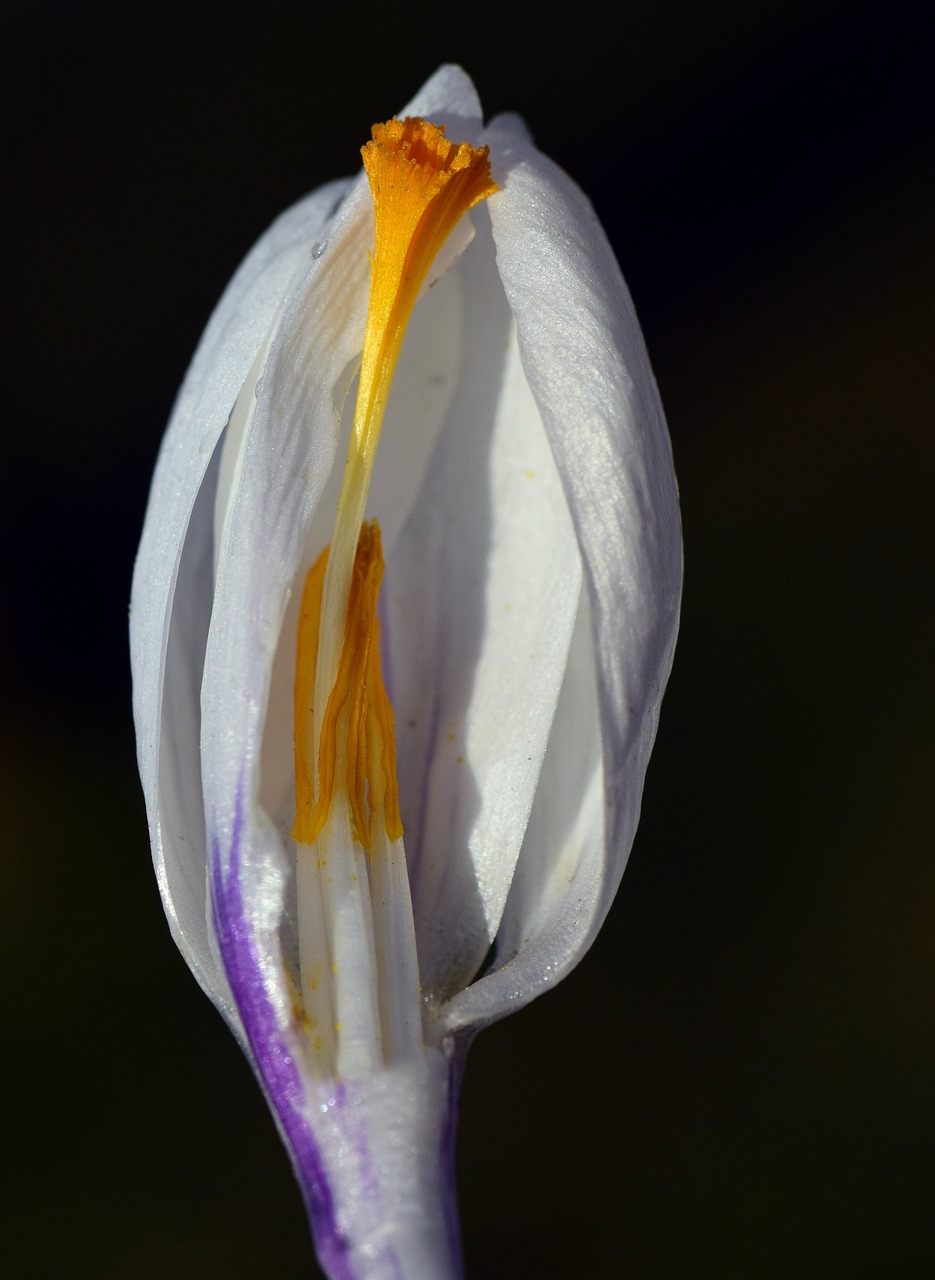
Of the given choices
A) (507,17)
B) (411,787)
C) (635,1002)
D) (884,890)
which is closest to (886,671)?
(884,890)

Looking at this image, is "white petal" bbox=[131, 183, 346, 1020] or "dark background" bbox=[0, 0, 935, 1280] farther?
"dark background" bbox=[0, 0, 935, 1280]

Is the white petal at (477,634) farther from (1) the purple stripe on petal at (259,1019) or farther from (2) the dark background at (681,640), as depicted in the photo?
(2) the dark background at (681,640)

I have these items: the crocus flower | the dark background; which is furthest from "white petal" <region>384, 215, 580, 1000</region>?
the dark background

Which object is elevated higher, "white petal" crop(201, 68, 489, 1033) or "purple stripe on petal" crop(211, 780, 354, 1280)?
"white petal" crop(201, 68, 489, 1033)

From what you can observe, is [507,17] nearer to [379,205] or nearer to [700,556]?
[700,556]

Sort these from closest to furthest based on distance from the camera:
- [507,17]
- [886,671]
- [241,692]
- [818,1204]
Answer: [241,692] < [818,1204] < [886,671] < [507,17]

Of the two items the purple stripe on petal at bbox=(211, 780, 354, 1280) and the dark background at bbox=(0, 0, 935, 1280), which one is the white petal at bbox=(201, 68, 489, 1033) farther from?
the dark background at bbox=(0, 0, 935, 1280)

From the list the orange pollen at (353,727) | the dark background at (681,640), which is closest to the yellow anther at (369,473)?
the orange pollen at (353,727)

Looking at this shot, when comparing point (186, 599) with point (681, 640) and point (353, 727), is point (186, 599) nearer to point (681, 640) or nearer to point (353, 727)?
point (353, 727)

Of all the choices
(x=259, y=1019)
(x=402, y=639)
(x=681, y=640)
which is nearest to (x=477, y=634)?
(x=402, y=639)
